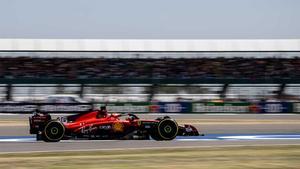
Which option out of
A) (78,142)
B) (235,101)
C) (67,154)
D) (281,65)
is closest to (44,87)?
(235,101)

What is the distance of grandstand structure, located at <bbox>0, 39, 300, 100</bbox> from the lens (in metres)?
42.3

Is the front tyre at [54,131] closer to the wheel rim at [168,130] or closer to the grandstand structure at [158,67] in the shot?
the wheel rim at [168,130]

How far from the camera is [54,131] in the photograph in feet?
48.2

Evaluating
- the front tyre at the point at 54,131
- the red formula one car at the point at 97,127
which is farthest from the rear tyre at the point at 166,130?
the front tyre at the point at 54,131

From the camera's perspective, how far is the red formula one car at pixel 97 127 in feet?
48.3

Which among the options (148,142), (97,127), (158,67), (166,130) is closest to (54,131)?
(97,127)

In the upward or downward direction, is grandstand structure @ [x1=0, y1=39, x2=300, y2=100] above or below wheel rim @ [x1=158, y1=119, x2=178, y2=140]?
above

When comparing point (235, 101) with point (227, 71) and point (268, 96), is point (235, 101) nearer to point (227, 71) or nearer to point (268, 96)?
point (268, 96)

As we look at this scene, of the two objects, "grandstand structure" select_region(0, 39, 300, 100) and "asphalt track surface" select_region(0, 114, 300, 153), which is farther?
"grandstand structure" select_region(0, 39, 300, 100)

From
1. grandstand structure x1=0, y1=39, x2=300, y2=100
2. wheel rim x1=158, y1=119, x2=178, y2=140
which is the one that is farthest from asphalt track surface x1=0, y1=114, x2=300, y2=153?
grandstand structure x1=0, y1=39, x2=300, y2=100

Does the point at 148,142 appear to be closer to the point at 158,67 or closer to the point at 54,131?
the point at 54,131

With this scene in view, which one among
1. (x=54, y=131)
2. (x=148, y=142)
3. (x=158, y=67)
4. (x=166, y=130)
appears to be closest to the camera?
(x=54, y=131)

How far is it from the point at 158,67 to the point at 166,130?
31100 millimetres

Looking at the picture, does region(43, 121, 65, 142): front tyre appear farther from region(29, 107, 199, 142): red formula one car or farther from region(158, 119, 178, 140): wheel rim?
region(158, 119, 178, 140): wheel rim
